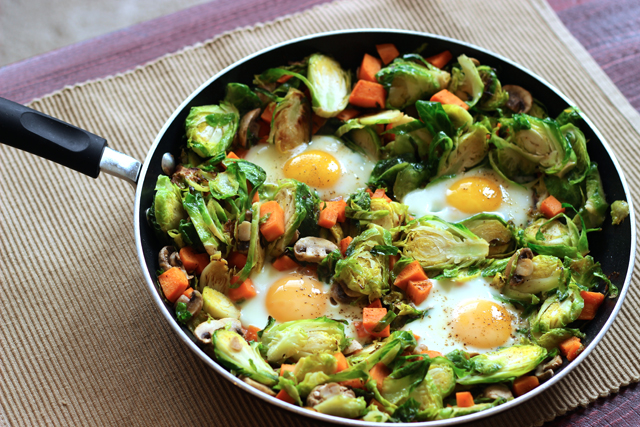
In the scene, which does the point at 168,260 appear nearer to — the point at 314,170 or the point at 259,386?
the point at 259,386

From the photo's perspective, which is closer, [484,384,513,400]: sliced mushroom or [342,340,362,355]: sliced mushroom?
[484,384,513,400]: sliced mushroom

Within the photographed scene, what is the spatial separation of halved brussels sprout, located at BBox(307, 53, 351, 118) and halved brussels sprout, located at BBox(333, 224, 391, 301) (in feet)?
2.69

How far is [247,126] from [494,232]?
154cm

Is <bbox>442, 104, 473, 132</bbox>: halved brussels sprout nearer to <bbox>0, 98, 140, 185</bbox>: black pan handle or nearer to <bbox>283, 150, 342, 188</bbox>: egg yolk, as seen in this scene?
<bbox>283, 150, 342, 188</bbox>: egg yolk

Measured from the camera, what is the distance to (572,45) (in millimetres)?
3875

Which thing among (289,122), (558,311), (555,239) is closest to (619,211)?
(555,239)

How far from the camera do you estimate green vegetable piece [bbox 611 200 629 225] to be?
277cm

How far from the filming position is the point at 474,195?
9.95ft

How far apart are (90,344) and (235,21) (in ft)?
8.29

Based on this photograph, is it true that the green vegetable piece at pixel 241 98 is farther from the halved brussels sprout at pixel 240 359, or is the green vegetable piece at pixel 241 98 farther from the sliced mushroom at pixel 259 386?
the sliced mushroom at pixel 259 386

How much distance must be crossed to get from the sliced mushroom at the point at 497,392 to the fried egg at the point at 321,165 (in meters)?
1.29

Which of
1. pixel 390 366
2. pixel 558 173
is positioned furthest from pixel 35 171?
pixel 558 173

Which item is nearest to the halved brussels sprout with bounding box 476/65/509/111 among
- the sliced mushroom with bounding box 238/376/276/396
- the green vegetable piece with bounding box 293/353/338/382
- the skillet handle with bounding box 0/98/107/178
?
the green vegetable piece with bounding box 293/353/338/382

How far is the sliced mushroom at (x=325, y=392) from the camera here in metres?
2.26
